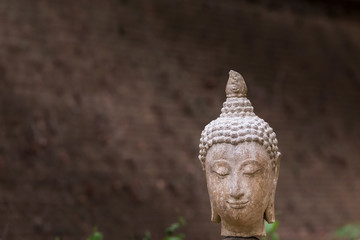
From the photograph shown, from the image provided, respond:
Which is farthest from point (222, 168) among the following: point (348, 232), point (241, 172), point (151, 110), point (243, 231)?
point (348, 232)

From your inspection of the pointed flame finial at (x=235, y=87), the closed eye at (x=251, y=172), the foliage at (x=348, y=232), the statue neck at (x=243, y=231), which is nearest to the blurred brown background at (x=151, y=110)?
the foliage at (x=348, y=232)

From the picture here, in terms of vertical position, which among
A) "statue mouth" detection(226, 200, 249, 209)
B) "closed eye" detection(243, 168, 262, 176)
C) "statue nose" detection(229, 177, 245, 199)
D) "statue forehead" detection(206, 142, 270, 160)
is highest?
"statue forehead" detection(206, 142, 270, 160)

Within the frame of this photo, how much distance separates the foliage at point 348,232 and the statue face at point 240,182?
4.90m

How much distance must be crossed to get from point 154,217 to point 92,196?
0.86m

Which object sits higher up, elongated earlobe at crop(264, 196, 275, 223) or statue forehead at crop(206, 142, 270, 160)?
statue forehead at crop(206, 142, 270, 160)

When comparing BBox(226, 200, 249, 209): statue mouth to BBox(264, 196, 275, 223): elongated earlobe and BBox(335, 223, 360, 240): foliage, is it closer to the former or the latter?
BBox(264, 196, 275, 223): elongated earlobe

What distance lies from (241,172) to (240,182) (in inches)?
2.4

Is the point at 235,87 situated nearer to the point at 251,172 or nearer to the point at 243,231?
the point at 251,172

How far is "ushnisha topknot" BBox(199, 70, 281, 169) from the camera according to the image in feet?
13.7

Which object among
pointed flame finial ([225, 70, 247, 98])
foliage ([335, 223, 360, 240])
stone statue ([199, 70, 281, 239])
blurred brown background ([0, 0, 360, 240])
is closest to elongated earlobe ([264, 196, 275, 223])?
stone statue ([199, 70, 281, 239])

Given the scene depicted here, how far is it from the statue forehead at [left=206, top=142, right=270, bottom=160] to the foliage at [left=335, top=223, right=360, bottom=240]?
498 centimetres

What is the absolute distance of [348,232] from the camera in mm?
9352

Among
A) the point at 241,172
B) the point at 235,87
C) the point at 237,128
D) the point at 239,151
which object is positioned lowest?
the point at 241,172

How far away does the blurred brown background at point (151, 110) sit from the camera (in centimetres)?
761
